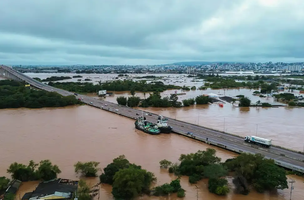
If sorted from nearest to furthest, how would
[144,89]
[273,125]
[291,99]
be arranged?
[273,125] → [291,99] → [144,89]

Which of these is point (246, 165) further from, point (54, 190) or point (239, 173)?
point (54, 190)

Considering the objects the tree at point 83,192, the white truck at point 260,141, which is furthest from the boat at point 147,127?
the tree at point 83,192

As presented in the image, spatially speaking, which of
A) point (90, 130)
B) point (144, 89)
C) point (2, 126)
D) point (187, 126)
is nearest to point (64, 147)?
point (90, 130)

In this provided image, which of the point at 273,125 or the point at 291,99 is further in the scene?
the point at 291,99

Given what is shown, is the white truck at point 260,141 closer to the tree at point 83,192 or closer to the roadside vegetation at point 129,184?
the roadside vegetation at point 129,184

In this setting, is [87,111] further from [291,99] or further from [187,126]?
[291,99]

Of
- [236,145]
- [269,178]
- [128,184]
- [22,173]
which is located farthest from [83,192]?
[236,145]

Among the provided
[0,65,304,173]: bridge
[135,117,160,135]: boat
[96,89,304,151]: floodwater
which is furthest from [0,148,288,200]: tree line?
[135,117,160,135]: boat
